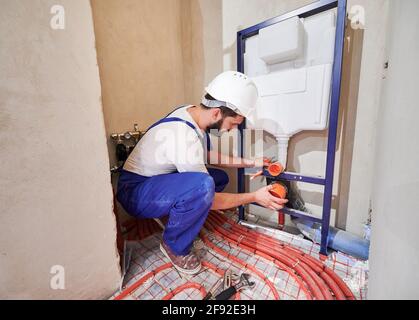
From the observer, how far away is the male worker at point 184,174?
90 centimetres

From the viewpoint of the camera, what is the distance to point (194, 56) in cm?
158

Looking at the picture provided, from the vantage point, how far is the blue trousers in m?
0.90

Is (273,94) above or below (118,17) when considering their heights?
below

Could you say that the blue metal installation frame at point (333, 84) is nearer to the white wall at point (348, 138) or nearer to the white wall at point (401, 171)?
the white wall at point (348, 138)

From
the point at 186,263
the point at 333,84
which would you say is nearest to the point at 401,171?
the point at 333,84

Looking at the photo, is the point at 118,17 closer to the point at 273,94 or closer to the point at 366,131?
the point at 273,94

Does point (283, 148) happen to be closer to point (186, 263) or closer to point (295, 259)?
point (295, 259)

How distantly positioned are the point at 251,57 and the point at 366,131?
734 millimetres

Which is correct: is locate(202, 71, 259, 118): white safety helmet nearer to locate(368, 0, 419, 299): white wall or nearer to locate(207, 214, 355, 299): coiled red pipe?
locate(368, 0, 419, 299): white wall

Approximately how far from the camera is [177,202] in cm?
91

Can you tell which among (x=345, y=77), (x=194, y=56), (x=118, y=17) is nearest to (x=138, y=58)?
(x=118, y=17)

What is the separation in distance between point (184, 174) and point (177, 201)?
0.44ft

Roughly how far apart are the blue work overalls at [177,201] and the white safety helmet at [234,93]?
202 mm
